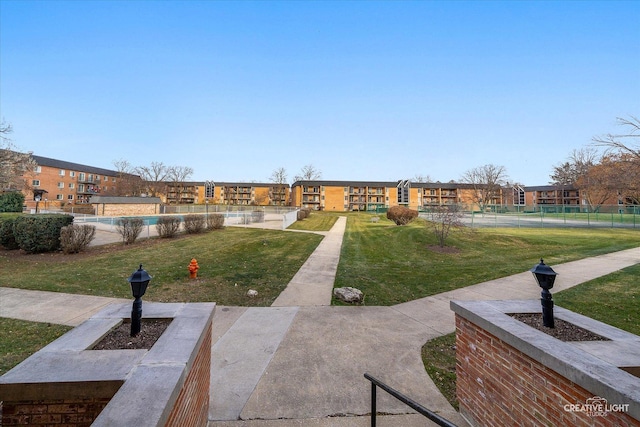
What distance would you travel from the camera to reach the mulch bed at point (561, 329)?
111 inches

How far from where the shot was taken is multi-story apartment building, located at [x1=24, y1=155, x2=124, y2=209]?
55.9 metres

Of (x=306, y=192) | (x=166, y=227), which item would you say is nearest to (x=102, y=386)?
(x=166, y=227)

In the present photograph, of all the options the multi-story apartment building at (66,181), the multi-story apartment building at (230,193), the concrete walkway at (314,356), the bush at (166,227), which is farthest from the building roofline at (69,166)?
the concrete walkway at (314,356)

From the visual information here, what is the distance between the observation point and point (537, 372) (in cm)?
248

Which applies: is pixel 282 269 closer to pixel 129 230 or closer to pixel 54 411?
pixel 54 411

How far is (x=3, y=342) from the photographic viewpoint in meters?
4.78

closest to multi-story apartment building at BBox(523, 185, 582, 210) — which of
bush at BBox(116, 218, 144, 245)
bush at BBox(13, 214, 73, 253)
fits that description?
bush at BBox(116, 218, 144, 245)

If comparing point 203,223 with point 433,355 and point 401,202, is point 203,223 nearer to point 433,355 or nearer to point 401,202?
point 433,355

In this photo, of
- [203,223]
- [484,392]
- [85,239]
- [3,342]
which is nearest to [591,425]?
[484,392]

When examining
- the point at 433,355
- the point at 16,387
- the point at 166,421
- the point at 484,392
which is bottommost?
the point at 433,355

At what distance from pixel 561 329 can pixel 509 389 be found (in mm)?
977

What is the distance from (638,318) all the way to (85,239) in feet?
63.9

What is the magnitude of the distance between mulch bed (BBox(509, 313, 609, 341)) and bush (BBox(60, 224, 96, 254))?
16427 millimetres

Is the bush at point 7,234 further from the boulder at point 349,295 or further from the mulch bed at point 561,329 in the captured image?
the mulch bed at point 561,329
